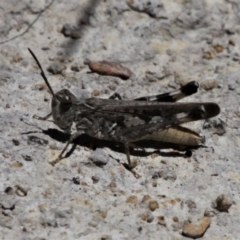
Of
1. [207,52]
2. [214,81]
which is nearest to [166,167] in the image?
[214,81]


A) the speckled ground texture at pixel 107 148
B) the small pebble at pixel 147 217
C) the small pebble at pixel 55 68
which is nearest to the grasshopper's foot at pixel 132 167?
the speckled ground texture at pixel 107 148

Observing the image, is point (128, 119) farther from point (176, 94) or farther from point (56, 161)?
point (56, 161)

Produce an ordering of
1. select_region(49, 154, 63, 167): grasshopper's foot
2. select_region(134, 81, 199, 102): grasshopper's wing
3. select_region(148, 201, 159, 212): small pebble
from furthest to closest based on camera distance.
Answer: select_region(134, 81, 199, 102): grasshopper's wing, select_region(49, 154, 63, 167): grasshopper's foot, select_region(148, 201, 159, 212): small pebble

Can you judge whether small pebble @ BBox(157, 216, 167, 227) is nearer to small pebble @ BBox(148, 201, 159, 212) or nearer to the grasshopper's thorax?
small pebble @ BBox(148, 201, 159, 212)

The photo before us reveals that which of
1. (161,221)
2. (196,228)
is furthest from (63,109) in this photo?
(196,228)

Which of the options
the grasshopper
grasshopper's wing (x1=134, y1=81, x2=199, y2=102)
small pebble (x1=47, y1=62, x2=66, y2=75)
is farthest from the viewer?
small pebble (x1=47, y1=62, x2=66, y2=75)

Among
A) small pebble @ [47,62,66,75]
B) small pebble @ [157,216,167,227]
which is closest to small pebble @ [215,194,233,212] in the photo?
small pebble @ [157,216,167,227]

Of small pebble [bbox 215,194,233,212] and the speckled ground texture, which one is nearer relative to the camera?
the speckled ground texture
